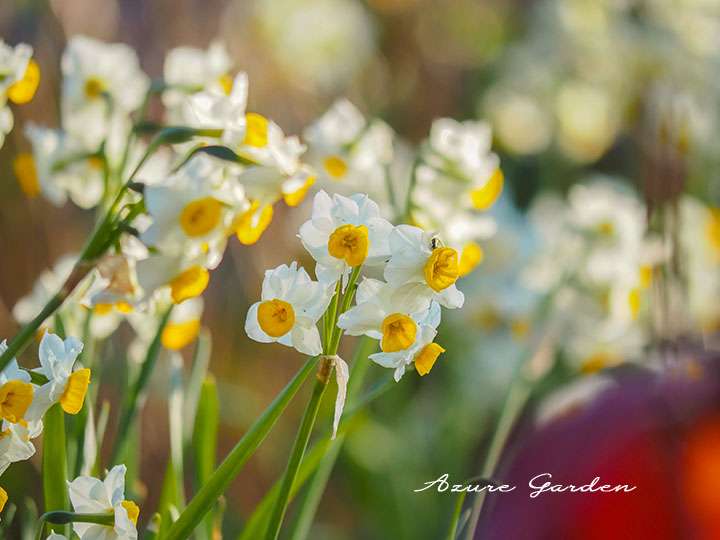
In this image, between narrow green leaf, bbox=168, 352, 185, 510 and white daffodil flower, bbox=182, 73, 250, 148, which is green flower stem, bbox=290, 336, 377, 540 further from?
white daffodil flower, bbox=182, 73, 250, 148

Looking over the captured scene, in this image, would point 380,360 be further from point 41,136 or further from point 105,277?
point 41,136

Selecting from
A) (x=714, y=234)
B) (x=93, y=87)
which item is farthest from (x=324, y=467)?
(x=714, y=234)

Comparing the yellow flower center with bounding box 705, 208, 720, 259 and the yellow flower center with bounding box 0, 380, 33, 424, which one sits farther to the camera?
the yellow flower center with bounding box 705, 208, 720, 259

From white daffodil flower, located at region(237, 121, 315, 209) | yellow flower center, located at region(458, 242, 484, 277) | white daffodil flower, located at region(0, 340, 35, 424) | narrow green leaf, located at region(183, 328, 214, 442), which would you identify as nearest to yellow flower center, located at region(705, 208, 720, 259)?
A: yellow flower center, located at region(458, 242, 484, 277)

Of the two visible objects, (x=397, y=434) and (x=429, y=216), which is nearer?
(x=429, y=216)

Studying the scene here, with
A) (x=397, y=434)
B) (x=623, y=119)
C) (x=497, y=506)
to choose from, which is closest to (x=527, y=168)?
(x=623, y=119)

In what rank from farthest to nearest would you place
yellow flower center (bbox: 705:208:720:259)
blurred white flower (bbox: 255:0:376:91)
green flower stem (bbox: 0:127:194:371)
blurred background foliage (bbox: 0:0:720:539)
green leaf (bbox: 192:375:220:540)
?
blurred white flower (bbox: 255:0:376:91) < yellow flower center (bbox: 705:208:720:259) < blurred background foliage (bbox: 0:0:720:539) < green leaf (bbox: 192:375:220:540) < green flower stem (bbox: 0:127:194:371)
